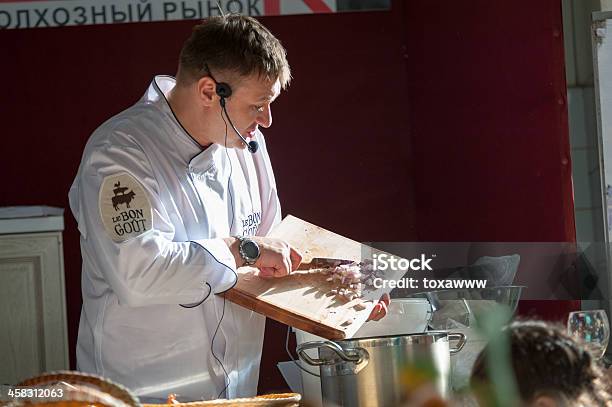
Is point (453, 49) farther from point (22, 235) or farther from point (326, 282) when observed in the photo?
point (326, 282)

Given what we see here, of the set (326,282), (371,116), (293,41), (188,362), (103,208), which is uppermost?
(293,41)

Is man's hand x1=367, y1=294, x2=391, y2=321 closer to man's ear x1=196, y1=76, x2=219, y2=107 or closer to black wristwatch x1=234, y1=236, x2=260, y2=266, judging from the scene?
black wristwatch x1=234, y1=236, x2=260, y2=266

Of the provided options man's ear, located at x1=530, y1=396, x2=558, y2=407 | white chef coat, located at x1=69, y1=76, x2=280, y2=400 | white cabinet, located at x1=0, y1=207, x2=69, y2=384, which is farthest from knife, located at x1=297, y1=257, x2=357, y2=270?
white cabinet, located at x1=0, y1=207, x2=69, y2=384

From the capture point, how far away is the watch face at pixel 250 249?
6.56 feet

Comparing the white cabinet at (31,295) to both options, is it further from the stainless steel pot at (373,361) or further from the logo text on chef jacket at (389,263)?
the stainless steel pot at (373,361)

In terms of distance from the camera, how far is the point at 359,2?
3.94 m

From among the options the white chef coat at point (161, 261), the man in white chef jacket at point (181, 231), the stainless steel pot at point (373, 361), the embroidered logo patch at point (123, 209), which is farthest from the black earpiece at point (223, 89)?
the stainless steel pot at point (373, 361)

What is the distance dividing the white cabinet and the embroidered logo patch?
1627mm

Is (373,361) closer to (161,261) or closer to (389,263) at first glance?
(161,261)

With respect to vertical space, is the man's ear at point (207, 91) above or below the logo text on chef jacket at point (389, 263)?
above

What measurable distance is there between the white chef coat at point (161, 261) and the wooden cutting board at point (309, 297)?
64mm

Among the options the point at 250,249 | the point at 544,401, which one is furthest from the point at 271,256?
the point at 544,401

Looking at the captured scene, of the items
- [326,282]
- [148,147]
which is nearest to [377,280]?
[326,282]

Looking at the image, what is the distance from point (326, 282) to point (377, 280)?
13cm
